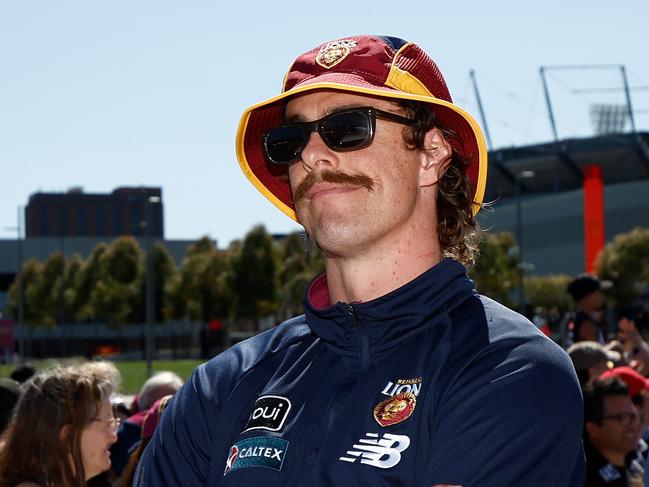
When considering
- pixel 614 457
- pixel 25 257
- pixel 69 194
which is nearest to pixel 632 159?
pixel 25 257

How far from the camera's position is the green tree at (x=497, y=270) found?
50875mm

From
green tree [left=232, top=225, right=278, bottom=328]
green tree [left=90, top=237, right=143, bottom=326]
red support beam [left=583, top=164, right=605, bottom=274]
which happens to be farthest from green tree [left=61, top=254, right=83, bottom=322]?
red support beam [left=583, top=164, right=605, bottom=274]

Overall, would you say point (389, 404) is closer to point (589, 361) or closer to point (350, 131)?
point (350, 131)

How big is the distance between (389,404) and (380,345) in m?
0.18

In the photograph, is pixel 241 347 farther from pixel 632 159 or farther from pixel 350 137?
pixel 632 159

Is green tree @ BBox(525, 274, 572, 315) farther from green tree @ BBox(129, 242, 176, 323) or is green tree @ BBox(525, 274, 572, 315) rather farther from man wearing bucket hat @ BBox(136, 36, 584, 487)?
man wearing bucket hat @ BBox(136, 36, 584, 487)

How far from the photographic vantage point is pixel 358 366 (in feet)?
7.79

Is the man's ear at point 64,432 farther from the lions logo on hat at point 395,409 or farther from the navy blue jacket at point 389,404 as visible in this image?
the lions logo on hat at point 395,409

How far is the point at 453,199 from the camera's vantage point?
2.79 meters

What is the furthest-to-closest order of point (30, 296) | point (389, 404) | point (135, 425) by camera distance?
point (30, 296) < point (135, 425) < point (389, 404)

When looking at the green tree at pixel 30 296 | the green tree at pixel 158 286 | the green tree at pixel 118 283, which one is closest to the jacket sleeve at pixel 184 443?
the green tree at pixel 118 283

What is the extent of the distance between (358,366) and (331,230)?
1.03 ft

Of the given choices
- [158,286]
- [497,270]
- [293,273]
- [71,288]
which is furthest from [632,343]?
[71,288]

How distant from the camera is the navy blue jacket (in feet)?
6.95
